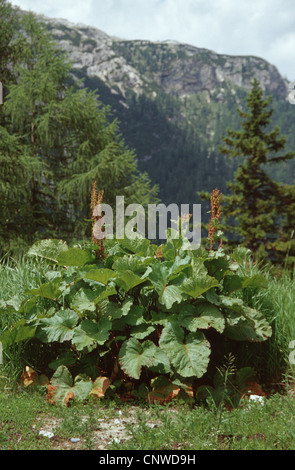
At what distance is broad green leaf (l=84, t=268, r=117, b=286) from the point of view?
279cm

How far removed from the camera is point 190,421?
234 centimetres

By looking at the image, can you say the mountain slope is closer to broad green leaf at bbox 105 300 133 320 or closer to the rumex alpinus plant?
the rumex alpinus plant

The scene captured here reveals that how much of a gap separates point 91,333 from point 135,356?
0.37m

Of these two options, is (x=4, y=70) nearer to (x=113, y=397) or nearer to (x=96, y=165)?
(x=96, y=165)

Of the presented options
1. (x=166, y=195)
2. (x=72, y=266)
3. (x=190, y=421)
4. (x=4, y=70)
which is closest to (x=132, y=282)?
(x=72, y=266)

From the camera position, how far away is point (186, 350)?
266cm

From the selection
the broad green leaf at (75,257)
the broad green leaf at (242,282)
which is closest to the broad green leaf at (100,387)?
the broad green leaf at (75,257)

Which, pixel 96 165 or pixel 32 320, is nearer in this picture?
pixel 32 320

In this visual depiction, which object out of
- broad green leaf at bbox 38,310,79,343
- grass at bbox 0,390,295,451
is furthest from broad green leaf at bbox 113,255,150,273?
grass at bbox 0,390,295,451

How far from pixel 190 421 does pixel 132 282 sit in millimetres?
1048

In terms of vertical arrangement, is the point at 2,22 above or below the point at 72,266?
above

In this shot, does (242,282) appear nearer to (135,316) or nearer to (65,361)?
(135,316)

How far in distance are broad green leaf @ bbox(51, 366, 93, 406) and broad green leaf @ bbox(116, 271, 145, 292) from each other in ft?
2.49

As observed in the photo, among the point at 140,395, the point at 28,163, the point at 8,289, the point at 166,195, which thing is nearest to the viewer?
the point at 140,395
